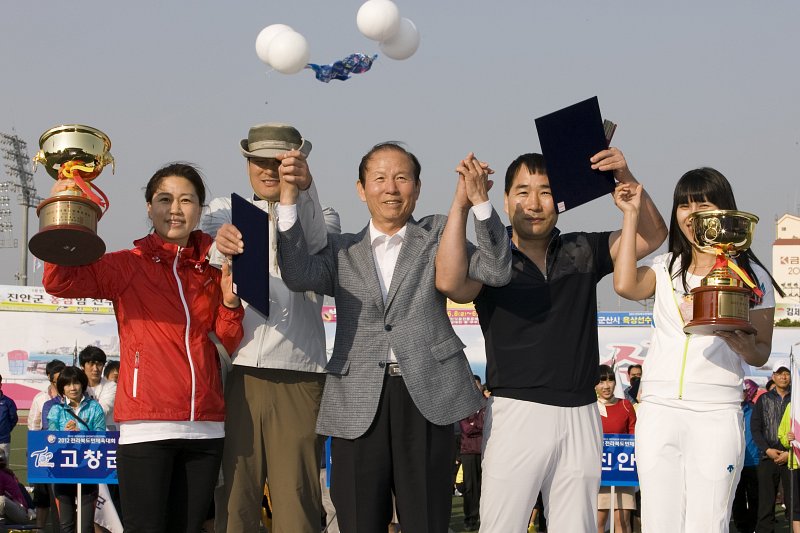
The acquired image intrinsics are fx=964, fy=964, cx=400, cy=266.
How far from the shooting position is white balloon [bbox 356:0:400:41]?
550 cm

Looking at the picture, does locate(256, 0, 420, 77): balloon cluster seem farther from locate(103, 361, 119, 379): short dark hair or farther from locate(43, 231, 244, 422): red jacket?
locate(103, 361, 119, 379): short dark hair

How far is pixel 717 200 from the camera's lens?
4207mm

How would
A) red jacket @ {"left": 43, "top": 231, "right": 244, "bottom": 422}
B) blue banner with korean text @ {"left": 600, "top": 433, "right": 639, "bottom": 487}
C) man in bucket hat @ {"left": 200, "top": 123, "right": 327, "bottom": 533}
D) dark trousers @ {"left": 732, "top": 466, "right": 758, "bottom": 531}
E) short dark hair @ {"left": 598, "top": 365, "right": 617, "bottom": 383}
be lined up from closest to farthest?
red jacket @ {"left": 43, "top": 231, "right": 244, "bottom": 422}, man in bucket hat @ {"left": 200, "top": 123, "right": 327, "bottom": 533}, blue banner with korean text @ {"left": 600, "top": 433, "right": 639, "bottom": 487}, short dark hair @ {"left": 598, "top": 365, "right": 617, "bottom": 383}, dark trousers @ {"left": 732, "top": 466, "right": 758, "bottom": 531}

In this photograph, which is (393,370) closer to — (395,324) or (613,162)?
(395,324)

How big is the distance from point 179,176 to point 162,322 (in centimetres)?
69

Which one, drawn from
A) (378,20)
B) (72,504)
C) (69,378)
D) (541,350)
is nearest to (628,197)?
(541,350)

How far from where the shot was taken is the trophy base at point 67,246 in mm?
3846

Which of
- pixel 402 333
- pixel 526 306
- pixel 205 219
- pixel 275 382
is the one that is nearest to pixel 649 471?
pixel 526 306

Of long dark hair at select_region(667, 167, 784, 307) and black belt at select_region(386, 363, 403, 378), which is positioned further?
long dark hair at select_region(667, 167, 784, 307)

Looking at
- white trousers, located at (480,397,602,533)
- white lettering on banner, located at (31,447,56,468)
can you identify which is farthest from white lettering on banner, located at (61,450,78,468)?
white trousers, located at (480,397,602,533)

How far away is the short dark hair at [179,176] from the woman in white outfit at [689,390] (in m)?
1.90

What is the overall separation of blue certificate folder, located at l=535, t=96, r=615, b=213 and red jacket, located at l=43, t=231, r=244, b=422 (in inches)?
59.8

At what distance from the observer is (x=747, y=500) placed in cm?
1184

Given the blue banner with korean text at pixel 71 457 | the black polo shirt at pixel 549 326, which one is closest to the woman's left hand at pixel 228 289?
the black polo shirt at pixel 549 326
